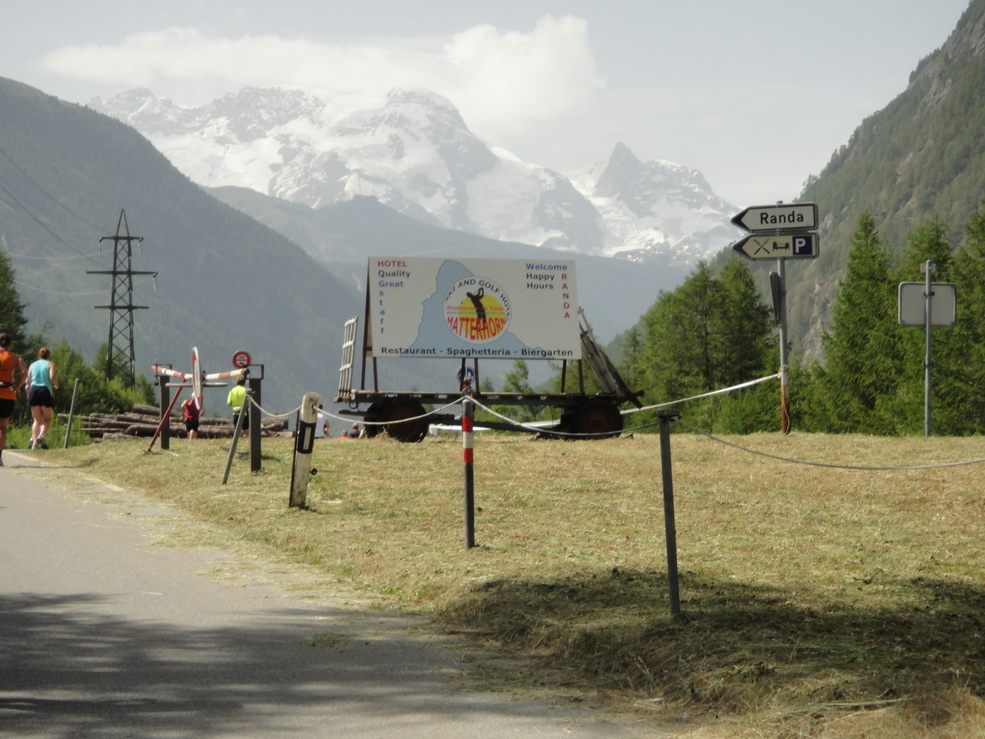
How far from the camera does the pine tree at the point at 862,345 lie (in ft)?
177

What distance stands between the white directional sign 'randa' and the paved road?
31.2 feet

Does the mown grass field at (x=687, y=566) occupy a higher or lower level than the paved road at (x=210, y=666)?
higher

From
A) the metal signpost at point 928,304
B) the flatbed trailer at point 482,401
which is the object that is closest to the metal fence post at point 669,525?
the flatbed trailer at point 482,401

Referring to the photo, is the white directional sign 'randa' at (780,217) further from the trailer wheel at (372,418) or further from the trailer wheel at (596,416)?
the trailer wheel at (372,418)

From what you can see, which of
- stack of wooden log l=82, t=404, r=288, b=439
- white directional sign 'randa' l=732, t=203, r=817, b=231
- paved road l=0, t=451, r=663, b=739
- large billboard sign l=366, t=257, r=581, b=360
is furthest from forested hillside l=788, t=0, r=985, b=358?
paved road l=0, t=451, r=663, b=739

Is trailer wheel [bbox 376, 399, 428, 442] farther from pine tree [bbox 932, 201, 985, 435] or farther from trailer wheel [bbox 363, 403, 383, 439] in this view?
pine tree [bbox 932, 201, 985, 435]

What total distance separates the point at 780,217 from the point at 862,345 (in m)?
42.8

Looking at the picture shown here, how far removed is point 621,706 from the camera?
4.98m

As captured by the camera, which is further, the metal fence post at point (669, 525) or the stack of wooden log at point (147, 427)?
the stack of wooden log at point (147, 427)

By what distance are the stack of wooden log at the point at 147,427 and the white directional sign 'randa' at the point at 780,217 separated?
33.4 ft

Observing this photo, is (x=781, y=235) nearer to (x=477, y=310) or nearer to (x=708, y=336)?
→ (x=477, y=310)

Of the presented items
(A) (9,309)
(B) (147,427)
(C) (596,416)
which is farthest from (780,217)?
(A) (9,309)

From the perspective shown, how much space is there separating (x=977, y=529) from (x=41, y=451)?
16054 mm

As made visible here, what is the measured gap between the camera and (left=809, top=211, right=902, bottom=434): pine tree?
54062 millimetres
